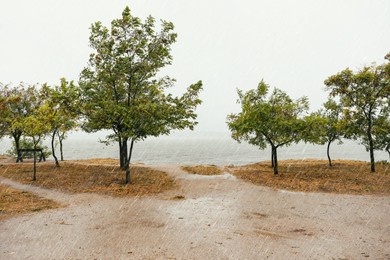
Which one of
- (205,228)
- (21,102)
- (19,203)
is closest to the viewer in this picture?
(205,228)

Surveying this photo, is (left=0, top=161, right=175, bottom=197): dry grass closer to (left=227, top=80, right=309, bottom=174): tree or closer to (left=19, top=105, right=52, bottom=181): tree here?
(left=19, top=105, right=52, bottom=181): tree

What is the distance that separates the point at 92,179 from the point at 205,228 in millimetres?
15936

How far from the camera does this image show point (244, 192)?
19859mm

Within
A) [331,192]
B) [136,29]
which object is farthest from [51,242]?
[331,192]

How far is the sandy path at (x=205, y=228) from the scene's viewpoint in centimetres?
896

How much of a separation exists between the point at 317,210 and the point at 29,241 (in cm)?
1435

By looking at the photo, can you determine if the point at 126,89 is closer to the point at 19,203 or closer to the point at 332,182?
the point at 19,203

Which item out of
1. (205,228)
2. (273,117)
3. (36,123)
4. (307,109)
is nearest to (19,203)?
(36,123)

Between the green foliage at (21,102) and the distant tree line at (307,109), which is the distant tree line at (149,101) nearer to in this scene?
the distant tree line at (307,109)

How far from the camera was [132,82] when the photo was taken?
21297mm

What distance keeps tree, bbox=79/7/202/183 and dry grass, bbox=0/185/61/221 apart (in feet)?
22.3

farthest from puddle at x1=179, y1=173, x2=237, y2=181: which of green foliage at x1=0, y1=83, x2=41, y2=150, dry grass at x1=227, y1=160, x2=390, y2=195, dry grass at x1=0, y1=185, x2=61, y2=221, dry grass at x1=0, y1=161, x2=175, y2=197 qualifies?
green foliage at x1=0, y1=83, x2=41, y2=150

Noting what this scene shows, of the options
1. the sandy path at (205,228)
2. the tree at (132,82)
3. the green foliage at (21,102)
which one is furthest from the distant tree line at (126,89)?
the green foliage at (21,102)

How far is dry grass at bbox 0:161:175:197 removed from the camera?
2002 centimetres
